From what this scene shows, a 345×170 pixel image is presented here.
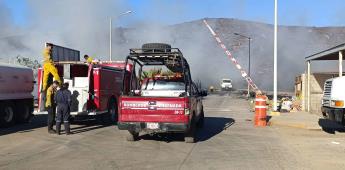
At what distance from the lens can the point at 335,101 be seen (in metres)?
16.2

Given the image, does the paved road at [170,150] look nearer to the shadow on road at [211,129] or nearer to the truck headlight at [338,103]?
the shadow on road at [211,129]

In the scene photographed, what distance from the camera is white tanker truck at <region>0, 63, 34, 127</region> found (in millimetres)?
17266

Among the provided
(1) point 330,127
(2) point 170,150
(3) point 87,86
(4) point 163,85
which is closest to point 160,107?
(2) point 170,150

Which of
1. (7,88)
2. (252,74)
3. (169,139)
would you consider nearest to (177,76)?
(169,139)

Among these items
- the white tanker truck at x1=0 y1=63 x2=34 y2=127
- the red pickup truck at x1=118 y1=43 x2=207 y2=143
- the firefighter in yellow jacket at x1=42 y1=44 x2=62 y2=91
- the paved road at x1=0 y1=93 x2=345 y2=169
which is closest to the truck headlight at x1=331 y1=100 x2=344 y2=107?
the paved road at x1=0 y1=93 x2=345 y2=169

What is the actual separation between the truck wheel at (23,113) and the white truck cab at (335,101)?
1059 centimetres

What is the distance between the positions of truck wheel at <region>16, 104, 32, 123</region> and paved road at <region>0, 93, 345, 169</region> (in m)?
0.98

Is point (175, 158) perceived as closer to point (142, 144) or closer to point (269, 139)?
point (142, 144)

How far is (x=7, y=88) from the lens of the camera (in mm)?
17422

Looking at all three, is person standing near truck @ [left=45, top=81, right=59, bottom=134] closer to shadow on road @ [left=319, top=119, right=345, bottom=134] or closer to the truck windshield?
the truck windshield

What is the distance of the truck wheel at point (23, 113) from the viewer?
728 inches

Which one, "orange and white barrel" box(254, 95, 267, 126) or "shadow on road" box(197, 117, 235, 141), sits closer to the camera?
"shadow on road" box(197, 117, 235, 141)

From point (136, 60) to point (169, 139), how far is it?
104 inches

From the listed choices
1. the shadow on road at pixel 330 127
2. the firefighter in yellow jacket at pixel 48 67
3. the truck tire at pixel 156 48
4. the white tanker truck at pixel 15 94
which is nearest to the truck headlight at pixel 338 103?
the shadow on road at pixel 330 127
